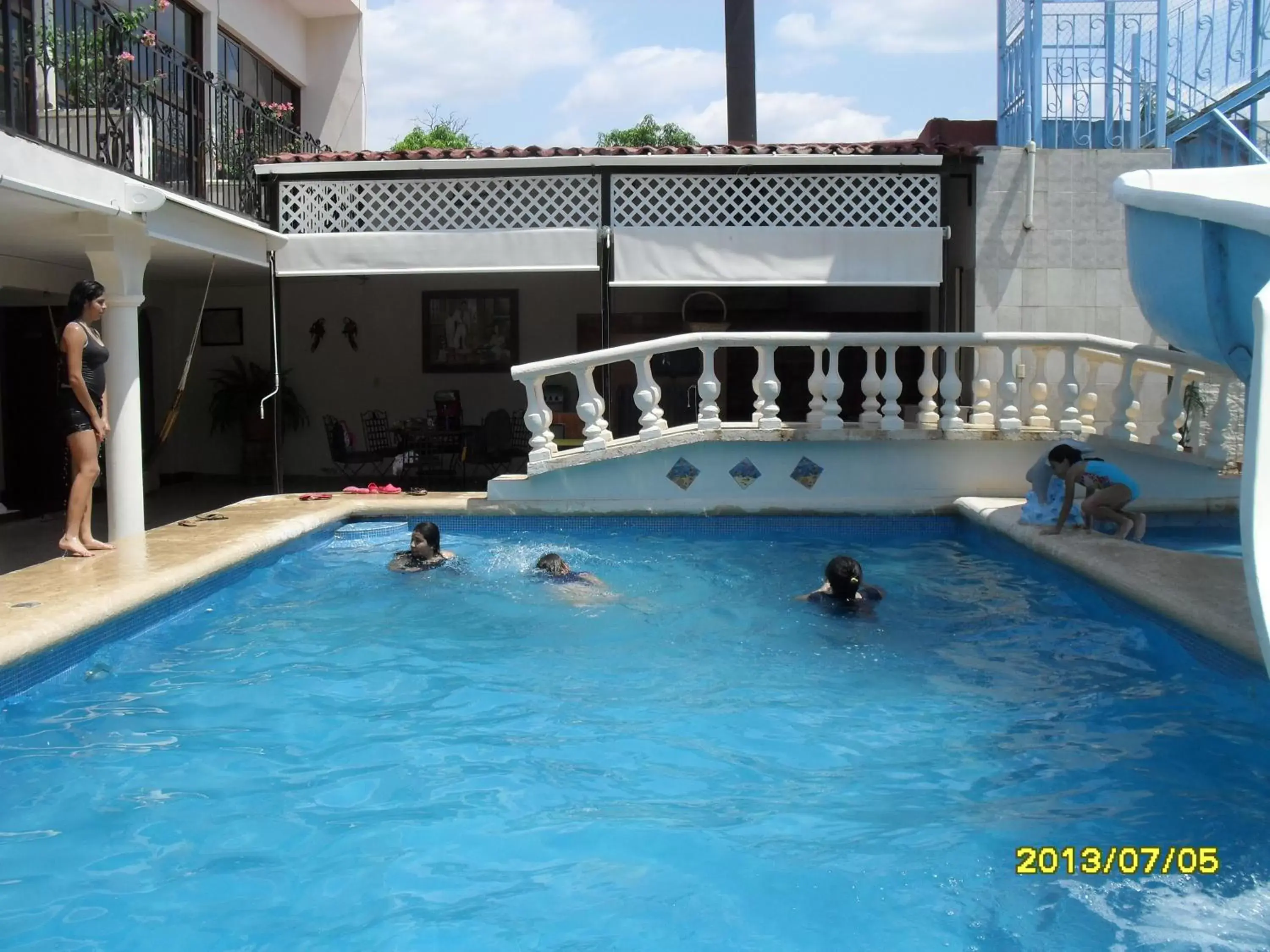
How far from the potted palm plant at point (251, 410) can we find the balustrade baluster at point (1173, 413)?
10266 mm

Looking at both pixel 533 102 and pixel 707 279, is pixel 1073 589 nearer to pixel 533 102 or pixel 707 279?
pixel 707 279

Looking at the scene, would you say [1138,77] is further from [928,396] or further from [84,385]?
[84,385]

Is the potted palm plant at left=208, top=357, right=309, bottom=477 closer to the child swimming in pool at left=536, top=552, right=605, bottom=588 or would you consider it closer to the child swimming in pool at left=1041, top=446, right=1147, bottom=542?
the child swimming in pool at left=536, top=552, right=605, bottom=588

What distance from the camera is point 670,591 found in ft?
27.2

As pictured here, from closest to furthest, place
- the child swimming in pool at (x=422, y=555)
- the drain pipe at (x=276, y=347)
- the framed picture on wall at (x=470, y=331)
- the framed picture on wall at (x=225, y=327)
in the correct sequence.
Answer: the child swimming in pool at (x=422, y=555), the drain pipe at (x=276, y=347), the framed picture on wall at (x=470, y=331), the framed picture on wall at (x=225, y=327)

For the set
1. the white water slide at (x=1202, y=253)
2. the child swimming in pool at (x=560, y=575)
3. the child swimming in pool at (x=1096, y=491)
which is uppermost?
the white water slide at (x=1202, y=253)

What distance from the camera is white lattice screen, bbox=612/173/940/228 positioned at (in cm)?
1136

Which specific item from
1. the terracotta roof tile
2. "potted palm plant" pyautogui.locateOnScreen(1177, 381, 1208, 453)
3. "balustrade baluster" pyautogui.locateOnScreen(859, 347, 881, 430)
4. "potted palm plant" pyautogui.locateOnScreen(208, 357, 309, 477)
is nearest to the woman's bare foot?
the terracotta roof tile

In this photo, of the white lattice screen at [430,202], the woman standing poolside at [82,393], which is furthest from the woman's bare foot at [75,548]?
the white lattice screen at [430,202]

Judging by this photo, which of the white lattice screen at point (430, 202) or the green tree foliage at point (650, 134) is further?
the green tree foliage at point (650, 134)

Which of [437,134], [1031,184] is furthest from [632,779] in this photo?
[437,134]

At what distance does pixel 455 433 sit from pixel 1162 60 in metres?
8.37

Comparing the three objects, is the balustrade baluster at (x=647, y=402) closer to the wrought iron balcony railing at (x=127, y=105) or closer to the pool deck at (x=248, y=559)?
the pool deck at (x=248, y=559)

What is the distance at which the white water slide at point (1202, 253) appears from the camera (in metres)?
5.40
